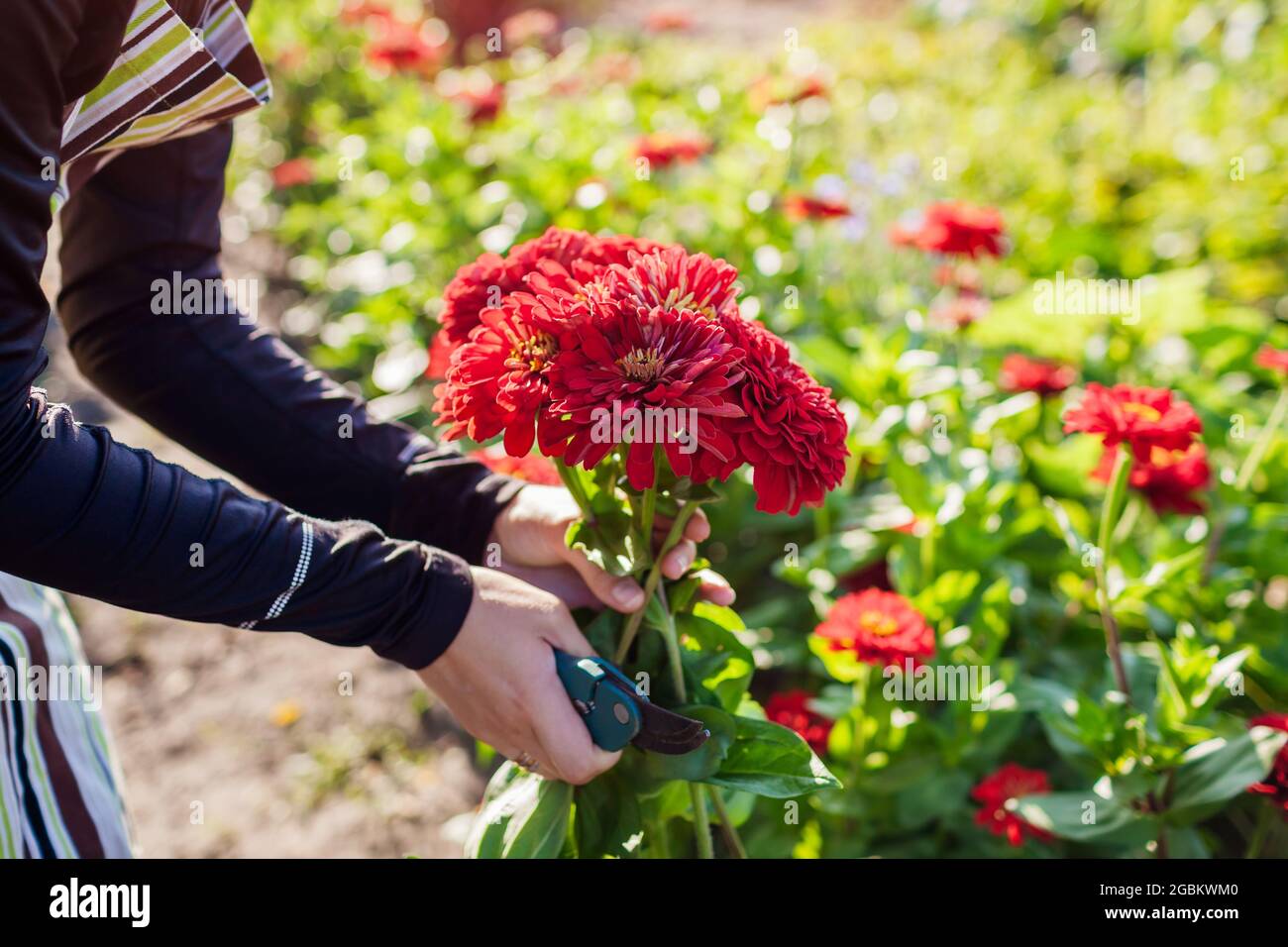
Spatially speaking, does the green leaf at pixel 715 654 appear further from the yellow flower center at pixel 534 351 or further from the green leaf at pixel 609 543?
the yellow flower center at pixel 534 351

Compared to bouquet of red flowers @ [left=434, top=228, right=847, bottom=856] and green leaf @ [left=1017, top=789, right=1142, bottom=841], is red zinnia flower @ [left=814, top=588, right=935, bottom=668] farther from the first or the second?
bouquet of red flowers @ [left=434, top=228, right=847, bottom=856]

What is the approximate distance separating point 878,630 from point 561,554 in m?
0.60

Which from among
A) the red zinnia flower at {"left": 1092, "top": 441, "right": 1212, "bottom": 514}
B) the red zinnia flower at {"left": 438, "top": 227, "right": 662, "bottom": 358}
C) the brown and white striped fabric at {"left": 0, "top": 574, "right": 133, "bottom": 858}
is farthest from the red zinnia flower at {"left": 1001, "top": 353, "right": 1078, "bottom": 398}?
the brown and white striped fabric at {"left": 0, "top": 574, "right": 133, "bottom": 858}

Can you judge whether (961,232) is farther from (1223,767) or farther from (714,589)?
(714,589)

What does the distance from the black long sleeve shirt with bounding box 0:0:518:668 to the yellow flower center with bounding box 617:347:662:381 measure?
0.29 m

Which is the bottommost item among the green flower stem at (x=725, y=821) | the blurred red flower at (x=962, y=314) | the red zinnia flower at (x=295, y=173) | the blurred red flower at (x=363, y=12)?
the green flower stem at (x=725, y=821)

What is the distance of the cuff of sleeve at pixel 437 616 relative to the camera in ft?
3.32

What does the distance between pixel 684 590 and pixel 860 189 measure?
2.60 metres

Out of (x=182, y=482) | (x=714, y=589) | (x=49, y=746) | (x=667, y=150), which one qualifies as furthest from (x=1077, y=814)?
(x=667, y=150)

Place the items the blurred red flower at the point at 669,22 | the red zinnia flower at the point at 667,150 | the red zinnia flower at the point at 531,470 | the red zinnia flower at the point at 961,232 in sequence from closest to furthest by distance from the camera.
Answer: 1. the red zinnia flower at the point at 531,470
2. the red zinnia flower at the point at 961,232
3. the red zinnia flower at the point at 667,150
4. the blurred red flower at the point at 669,22

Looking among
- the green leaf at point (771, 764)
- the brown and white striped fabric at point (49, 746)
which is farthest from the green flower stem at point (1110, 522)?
the brown and white striped fabric at point (49, 746)

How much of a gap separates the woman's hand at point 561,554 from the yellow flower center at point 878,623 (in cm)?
43

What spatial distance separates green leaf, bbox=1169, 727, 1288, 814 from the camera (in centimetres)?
135
